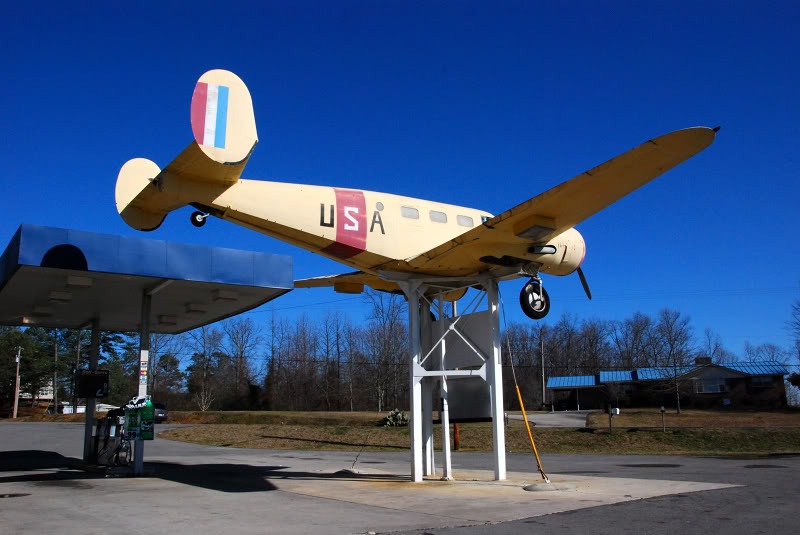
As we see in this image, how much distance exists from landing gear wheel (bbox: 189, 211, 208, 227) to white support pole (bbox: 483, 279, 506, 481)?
712cm

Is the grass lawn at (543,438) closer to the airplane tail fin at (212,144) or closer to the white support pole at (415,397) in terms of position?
the white support pole at (415,397)

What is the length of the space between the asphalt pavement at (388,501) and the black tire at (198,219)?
522 cm

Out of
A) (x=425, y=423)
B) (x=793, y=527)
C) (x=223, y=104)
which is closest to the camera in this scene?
(x=793, y=527)

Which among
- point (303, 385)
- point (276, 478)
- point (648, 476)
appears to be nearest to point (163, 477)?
point (276, 478)

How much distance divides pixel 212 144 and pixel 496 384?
838 centimetres

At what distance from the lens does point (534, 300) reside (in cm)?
1495

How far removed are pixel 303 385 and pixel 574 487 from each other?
70090mm

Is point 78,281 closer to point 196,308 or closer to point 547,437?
point 196,308

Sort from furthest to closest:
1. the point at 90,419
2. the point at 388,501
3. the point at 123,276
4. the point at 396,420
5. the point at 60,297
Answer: the point at 396,420 → the point at 90,419 → the point at 60,297 → the point at 123,276 → the point at 388,501

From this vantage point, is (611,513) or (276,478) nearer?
(611,513)

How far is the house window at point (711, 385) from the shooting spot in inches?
2534

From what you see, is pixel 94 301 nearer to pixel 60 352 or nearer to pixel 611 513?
pixel 611 513

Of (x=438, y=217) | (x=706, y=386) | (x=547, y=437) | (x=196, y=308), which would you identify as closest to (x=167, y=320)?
(x=196, y=308)

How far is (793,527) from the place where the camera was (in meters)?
8.61
